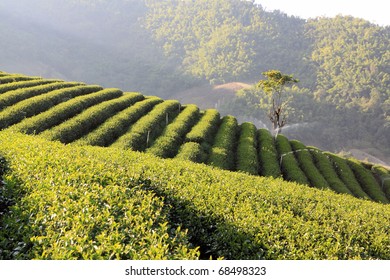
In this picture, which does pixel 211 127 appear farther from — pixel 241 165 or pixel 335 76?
pixel 335 76

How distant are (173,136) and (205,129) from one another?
5.12 metres

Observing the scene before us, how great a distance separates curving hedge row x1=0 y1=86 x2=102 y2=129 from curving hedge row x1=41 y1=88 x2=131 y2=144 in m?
3.15

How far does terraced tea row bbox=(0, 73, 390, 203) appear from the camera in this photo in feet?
96.3

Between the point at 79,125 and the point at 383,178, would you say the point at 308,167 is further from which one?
the point at 79,125

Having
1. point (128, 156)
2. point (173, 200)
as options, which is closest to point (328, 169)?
point (128, 156)

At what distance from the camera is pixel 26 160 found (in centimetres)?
1229

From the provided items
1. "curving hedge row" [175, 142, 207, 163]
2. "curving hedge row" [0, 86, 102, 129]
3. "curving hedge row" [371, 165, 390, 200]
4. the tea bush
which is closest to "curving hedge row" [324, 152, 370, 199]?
"curving hedge row" [371, 165, 390, 200]

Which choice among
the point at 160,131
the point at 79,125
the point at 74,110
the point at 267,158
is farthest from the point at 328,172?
the point at 74,110

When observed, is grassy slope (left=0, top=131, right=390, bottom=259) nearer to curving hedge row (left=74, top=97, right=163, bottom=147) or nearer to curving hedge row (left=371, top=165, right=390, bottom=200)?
curving hedge row (left=74, top=97, right=163, bottom=147)

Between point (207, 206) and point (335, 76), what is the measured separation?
7931 inches

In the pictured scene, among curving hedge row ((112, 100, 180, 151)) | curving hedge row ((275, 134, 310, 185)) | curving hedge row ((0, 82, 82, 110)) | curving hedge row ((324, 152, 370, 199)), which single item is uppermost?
curving hedge row ((0, 82, 82, 110))

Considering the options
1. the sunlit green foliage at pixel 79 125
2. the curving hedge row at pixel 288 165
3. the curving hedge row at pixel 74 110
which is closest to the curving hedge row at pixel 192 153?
the sunlit green foliage at pixel 79 125

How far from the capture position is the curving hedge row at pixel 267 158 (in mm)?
32938

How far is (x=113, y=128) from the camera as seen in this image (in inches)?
1238
